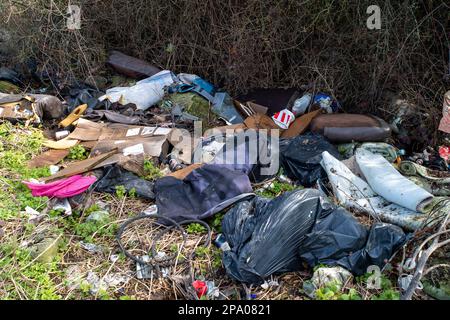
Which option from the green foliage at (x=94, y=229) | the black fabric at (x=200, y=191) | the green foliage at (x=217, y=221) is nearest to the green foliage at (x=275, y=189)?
the black fabric at (x=200, y=191)

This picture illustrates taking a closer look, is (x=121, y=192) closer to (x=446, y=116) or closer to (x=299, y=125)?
(x=299, y=125)

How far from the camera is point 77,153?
4613 millimetres

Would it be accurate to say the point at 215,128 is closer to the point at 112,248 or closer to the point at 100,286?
the point at 112,248

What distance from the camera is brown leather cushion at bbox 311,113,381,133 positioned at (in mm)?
4531

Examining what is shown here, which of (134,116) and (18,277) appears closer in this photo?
(18,277)

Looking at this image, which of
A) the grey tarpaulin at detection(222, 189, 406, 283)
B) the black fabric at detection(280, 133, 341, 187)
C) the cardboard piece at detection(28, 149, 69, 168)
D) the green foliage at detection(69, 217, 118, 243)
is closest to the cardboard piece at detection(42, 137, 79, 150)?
the cardboard piece at detection(28, 149, 69, 168)

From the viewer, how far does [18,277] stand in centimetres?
297

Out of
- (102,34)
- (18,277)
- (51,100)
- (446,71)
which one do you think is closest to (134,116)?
(51,100)

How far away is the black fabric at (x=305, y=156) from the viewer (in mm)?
4020

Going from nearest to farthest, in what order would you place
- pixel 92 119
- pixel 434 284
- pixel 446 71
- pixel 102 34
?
pixel 434 284 → pixel 446 71 → pixel 92 119 → pixel 102 34

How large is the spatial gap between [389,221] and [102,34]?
4.97 meters

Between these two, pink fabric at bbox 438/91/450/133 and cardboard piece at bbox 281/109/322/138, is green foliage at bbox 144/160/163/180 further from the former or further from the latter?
pink fabric at bbox 438/91/450/133

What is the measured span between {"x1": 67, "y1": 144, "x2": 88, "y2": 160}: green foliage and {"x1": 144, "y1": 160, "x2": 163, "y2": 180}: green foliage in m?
0.83

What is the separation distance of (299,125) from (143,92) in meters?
2.15
